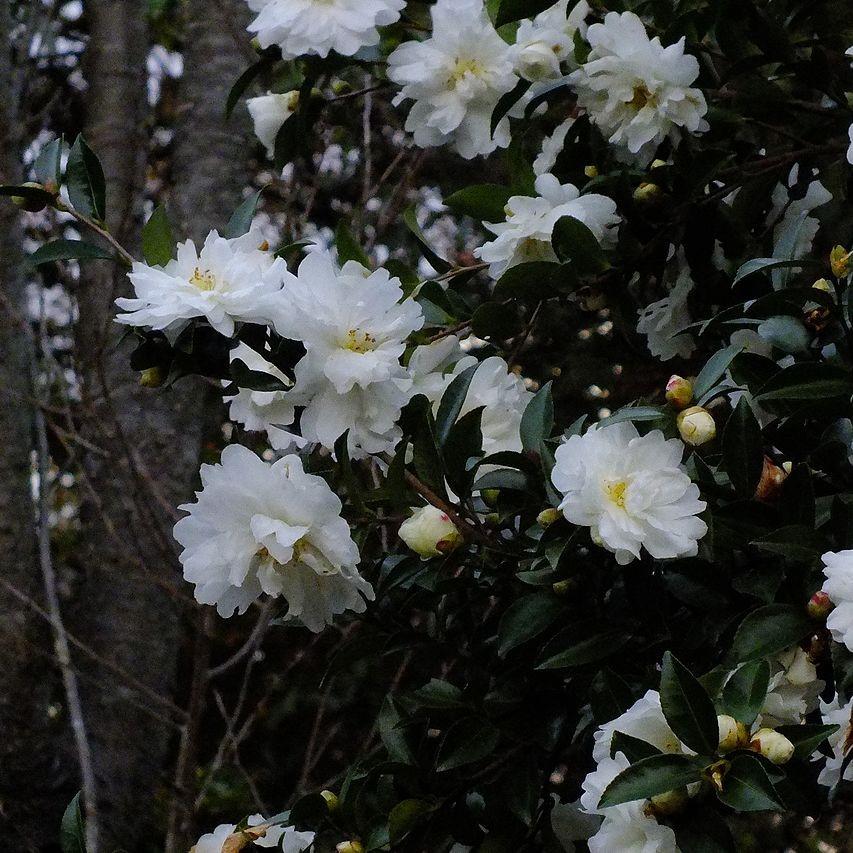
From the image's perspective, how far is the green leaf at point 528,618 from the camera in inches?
36.6

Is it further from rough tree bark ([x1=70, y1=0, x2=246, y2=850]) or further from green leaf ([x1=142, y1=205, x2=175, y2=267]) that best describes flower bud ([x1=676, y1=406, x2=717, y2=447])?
rough tree bark ([x1=70, y1=0, x2=246, y2=850])

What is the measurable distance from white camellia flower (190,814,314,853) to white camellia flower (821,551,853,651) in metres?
0.59

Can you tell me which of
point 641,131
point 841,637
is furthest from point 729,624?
point 641,131

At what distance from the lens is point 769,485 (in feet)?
2.91

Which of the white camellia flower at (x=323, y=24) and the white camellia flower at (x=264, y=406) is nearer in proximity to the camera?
the white camellia flower at (x=264, y=406)

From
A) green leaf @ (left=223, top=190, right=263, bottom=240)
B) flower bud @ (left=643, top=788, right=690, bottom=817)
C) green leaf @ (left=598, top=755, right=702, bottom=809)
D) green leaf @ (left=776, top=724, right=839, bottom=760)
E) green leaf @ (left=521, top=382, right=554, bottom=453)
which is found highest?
green leaf @ (left=223, top=190, right=263, bottom=240)

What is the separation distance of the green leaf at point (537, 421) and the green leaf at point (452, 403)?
68mm

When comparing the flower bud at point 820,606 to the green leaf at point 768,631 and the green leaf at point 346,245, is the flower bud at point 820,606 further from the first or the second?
the green leaf at point 346,245

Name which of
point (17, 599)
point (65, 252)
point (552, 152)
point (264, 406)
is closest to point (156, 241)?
point (65, 252)

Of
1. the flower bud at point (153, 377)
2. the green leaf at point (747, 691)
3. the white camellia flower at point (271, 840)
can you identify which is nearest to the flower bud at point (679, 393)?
the green leaf at point (747, 691)

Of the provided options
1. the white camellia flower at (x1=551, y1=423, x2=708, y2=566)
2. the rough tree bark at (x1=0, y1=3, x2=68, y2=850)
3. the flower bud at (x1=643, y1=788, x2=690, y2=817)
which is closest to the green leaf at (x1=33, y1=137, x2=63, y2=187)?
the white camellia flower at (x1=551, y1=423, x2=708, y2=566)

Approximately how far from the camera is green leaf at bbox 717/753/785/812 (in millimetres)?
683

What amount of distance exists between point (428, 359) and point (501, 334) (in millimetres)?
139

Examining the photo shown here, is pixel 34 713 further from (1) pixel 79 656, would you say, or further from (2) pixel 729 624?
(2) pixel 729 624
